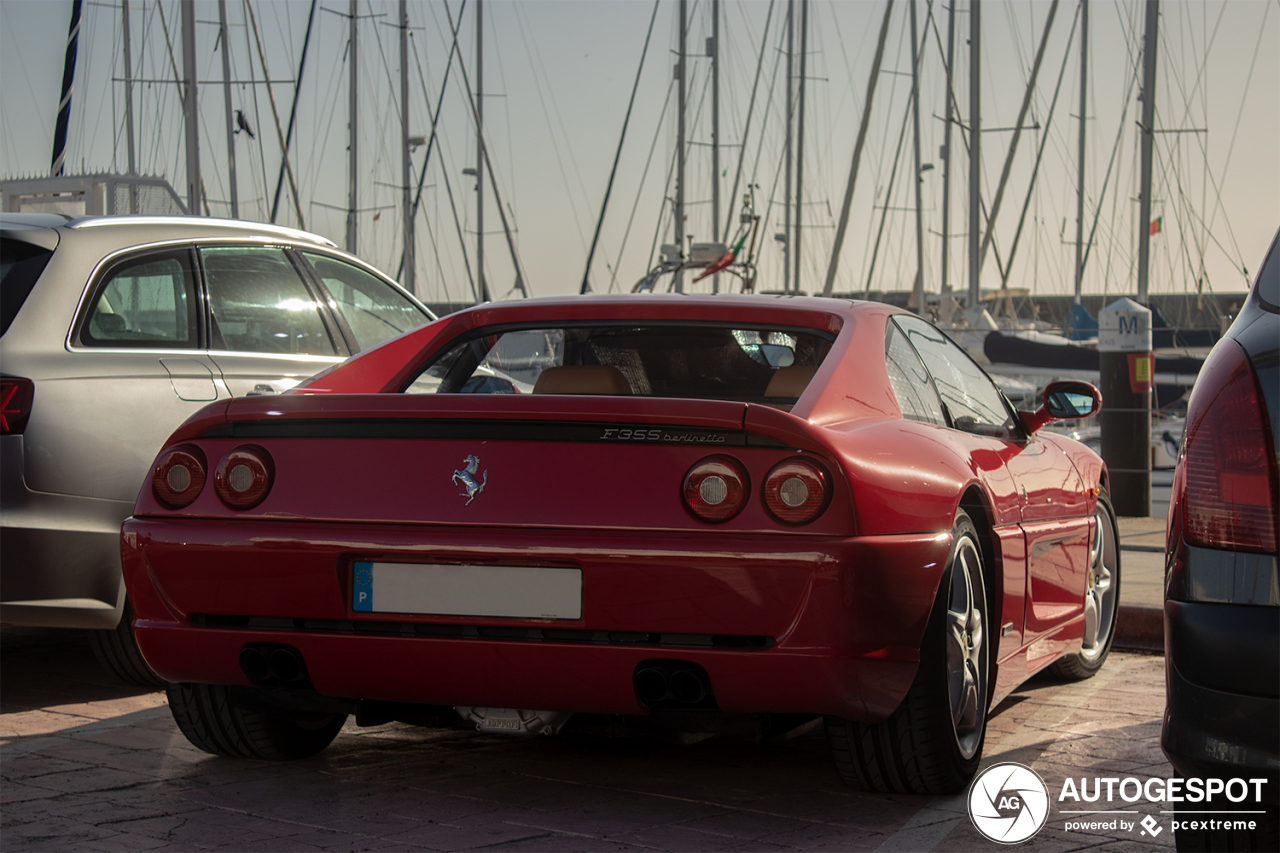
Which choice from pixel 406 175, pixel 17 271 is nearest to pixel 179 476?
pixel 17 271

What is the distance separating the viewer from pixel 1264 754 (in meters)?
2.10

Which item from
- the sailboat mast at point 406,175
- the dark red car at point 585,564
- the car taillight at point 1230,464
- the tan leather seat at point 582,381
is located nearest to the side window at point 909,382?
the dark red car at point 585,564

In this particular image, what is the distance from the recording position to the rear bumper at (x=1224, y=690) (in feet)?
6.90

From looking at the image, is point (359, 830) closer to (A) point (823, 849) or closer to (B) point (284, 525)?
(B) point (284, 525)

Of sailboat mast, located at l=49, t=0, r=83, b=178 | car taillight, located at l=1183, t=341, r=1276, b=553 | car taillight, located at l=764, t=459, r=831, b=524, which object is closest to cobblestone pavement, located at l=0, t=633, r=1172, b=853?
car taillight, located at l=764, t=459, r=831, b=524

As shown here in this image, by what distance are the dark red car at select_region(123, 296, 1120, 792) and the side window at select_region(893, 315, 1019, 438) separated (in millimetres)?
519

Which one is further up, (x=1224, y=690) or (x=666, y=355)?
(x=666, y=355)

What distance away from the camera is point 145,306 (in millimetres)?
5133

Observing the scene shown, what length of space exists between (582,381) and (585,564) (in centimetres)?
97

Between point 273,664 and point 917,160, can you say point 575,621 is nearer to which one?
point 273,664

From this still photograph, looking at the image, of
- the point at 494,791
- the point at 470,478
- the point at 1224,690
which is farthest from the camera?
the point at 494,791

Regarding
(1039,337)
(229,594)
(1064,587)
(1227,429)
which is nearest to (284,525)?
(229,594)

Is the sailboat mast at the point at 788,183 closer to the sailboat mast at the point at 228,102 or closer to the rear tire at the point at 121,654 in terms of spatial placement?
the sailboat mast at the point at 228,102

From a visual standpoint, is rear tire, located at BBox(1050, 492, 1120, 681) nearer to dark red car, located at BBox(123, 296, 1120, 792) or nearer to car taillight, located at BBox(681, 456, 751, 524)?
dark red car, located at BBox(123, 296, 1120, 792)
